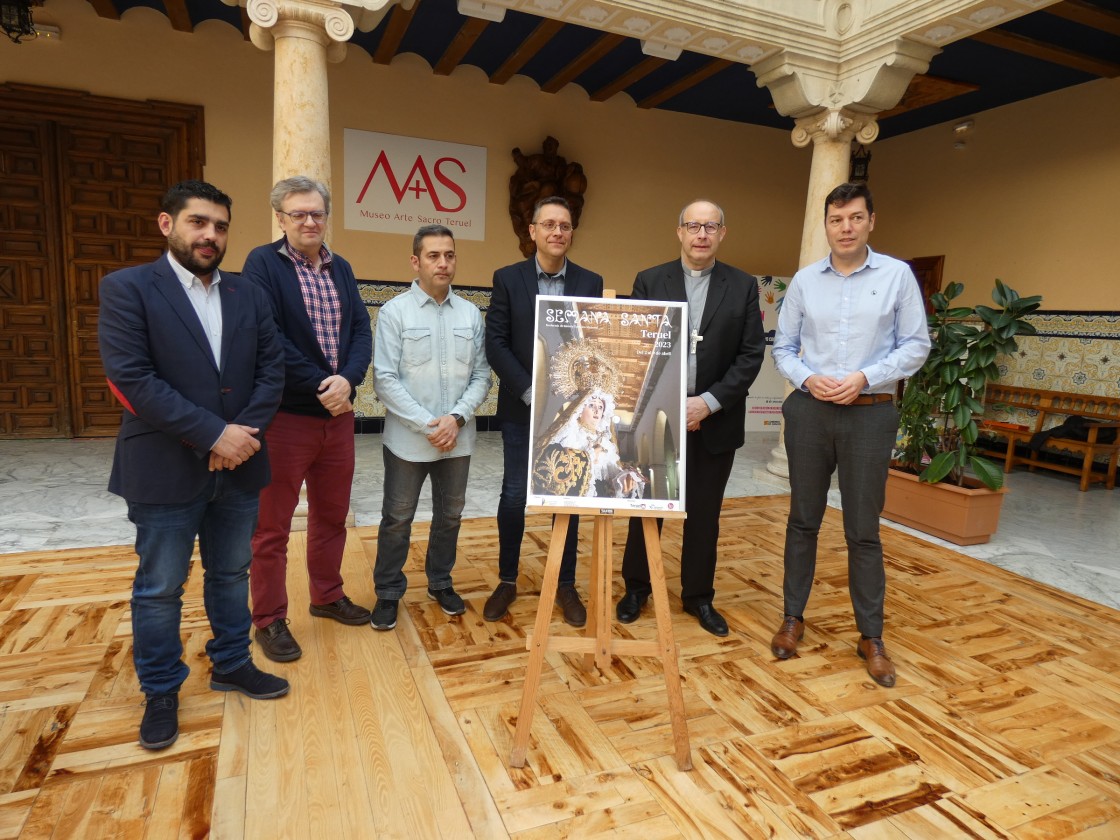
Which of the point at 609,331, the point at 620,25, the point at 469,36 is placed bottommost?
the point at 609,331

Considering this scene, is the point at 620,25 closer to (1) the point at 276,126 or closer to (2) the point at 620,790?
(1) the point at 276,126

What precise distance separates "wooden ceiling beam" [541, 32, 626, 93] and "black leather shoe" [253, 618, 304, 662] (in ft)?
15.4

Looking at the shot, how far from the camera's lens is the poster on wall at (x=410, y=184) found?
646cm

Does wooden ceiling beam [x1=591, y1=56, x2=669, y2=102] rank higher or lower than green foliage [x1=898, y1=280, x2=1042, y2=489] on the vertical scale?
higher

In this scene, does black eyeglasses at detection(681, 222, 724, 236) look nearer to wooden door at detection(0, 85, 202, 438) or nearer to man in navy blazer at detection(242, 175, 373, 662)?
man in navy blazer at detection(242, 175, 373, 662)

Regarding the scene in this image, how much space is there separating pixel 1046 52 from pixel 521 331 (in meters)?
5.39

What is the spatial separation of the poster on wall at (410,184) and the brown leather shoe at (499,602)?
4597mm

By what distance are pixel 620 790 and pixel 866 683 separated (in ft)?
3.67

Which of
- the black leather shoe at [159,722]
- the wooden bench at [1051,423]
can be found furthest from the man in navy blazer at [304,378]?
the wooden bench at [1051,423]

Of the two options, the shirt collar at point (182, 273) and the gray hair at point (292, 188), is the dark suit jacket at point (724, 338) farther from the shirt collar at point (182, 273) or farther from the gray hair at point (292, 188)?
the shirt collar at point (182, 273)

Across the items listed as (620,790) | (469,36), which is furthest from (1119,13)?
(620,790)

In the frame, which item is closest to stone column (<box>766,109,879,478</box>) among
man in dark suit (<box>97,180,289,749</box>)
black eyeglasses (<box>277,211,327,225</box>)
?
black eyeglasses (<box>277,211,327,225</box>)

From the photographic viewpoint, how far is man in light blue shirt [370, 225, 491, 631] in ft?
8.58

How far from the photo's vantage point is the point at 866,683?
8.23 ft
